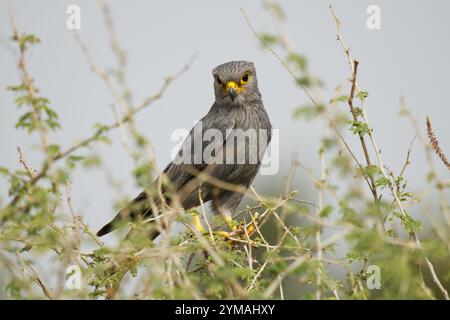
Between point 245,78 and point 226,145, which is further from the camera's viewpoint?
point 245,78

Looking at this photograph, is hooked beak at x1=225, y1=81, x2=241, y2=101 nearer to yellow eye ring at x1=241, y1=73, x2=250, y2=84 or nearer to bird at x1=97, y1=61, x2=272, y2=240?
bird at x1=97, y1=61, x2=272, y2=240

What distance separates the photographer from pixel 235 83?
6.20 metres

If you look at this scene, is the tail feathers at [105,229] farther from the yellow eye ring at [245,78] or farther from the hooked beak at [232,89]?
the yellow eye ring at [245,78]

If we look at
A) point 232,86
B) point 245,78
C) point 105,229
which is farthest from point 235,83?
point 105,229

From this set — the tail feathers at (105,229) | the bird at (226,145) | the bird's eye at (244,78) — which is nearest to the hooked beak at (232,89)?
the bird at (226,145)

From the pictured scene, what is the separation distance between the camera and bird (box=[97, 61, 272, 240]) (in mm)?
5879

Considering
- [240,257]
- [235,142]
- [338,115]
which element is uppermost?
[338,115]

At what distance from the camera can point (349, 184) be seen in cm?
313

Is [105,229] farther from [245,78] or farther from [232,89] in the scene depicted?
[245,78]

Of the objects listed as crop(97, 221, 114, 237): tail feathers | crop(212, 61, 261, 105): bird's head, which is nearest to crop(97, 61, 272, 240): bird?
crop(212, 61, 261, 105): bird's head

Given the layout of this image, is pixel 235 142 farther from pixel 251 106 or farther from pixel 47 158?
pixel 47 158

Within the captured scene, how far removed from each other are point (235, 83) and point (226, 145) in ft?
1.99
